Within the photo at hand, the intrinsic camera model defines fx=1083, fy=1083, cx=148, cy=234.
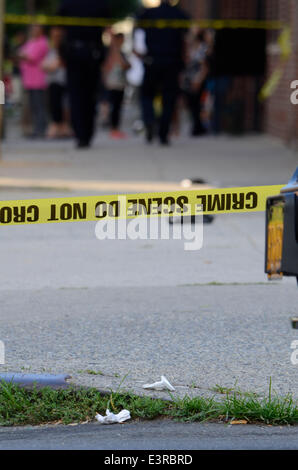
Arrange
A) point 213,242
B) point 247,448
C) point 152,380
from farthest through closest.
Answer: point 213,242 < point 152,380 < point 247,448

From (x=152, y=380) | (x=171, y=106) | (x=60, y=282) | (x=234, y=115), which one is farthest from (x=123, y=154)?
(x=152, y=380)

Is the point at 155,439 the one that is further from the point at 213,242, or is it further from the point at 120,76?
the point at 120,76

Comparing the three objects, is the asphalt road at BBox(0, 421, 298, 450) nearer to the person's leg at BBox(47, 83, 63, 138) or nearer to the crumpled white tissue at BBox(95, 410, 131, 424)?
the crumpled white tissue at BBox(95, 410, 131, 424)

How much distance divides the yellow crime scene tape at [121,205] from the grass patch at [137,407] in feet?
3.94

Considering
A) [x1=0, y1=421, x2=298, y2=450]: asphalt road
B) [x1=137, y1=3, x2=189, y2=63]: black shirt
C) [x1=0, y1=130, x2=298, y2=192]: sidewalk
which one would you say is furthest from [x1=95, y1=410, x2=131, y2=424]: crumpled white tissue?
[x1=137, y1=3, x2=189, y2=63]: black shirt

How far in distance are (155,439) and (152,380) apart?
69cm

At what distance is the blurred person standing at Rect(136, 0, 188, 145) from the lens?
53.8 feet

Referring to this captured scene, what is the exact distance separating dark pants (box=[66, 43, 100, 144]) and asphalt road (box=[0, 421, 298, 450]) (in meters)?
11.4

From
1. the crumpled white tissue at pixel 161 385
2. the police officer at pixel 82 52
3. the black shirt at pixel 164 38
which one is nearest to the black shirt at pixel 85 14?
the police officer at pixel 82 52

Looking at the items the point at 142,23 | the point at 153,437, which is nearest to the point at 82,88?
the point at 142,23

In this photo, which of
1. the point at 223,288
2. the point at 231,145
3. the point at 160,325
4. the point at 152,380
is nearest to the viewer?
the point at 152,380

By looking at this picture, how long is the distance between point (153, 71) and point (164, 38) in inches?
20.7

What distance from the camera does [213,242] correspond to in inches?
337

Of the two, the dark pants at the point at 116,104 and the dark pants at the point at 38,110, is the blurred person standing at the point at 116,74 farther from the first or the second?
the dark pants at the point at 38,110
